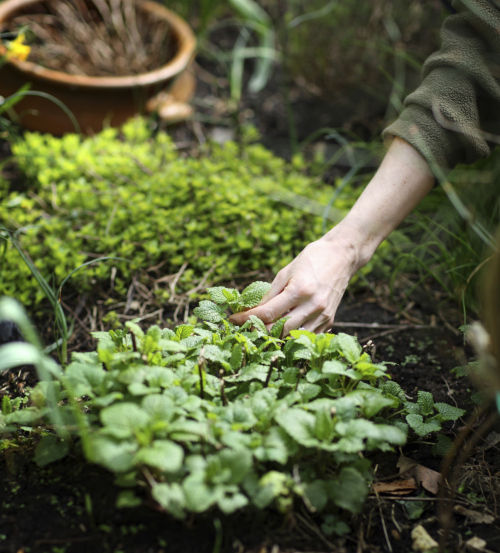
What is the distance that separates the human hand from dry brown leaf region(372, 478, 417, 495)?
454 mm

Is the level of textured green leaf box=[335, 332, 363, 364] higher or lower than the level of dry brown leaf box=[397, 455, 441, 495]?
higher

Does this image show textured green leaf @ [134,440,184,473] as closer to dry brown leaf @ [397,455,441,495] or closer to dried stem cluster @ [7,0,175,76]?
dry brown leaf @ [397,455,441,495]

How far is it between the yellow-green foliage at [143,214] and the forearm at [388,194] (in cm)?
55

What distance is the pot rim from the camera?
9.07 feet

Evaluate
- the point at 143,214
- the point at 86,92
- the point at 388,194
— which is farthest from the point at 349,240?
the point at 86,92

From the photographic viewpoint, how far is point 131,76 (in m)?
3.03

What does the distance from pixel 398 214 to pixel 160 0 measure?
293 centimetres

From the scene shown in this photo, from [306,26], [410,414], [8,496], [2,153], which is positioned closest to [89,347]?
[8,496]

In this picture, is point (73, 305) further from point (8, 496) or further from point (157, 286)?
point (8, 496)

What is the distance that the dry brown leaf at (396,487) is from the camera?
4.71ft

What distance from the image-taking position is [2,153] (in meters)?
2.88

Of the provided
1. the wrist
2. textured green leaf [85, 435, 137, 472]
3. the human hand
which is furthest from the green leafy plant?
the wrist

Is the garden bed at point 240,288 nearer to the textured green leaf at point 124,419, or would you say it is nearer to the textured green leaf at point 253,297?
→ the textured green leaf at point 124,419

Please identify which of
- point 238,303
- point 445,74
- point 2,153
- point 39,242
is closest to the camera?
point 238,303
